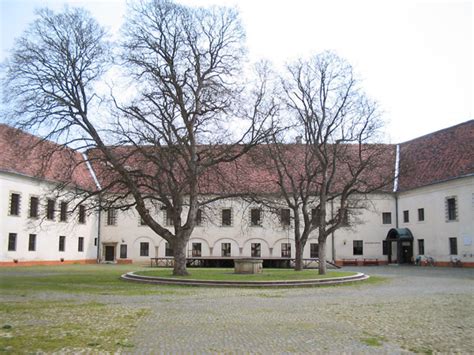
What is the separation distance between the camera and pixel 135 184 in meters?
28.3

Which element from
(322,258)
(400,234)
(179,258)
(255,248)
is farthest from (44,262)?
(400,234)

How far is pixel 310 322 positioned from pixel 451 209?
113 ft

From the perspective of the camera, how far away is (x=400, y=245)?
163ft

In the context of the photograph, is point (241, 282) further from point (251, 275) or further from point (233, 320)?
point (233, 320)

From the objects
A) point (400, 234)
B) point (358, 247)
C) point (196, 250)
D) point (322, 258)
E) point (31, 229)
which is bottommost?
point (322, 258)

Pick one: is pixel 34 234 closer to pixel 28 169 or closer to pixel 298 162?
pixel 28 169

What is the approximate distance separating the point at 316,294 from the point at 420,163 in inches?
1269

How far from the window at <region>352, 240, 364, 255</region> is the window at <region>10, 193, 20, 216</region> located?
1259 inches

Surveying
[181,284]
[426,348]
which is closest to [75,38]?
[181,284]

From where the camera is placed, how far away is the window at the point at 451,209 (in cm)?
4281

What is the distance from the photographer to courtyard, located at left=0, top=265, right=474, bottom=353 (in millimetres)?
9961

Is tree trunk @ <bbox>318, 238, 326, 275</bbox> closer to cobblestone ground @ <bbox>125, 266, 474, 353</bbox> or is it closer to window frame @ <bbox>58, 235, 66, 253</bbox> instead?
cobblestone ground @ <bbox>125, 266, 474, 353</bbox>

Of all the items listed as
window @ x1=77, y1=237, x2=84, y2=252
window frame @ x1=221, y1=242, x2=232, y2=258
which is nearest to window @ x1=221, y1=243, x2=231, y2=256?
window frame @ x1=221, y1=242, x2=232, y2=258

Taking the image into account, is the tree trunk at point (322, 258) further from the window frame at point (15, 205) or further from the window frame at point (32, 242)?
the window frame at point (32, 242)
